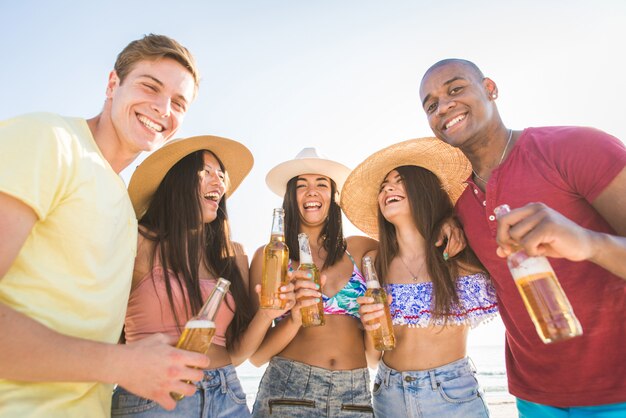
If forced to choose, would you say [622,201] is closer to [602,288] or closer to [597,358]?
[602,288]

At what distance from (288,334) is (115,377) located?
86.0 inches

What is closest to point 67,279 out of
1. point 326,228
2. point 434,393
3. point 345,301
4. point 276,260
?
point 276,260

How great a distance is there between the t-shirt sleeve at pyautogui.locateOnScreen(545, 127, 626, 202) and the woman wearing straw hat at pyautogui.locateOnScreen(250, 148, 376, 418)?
1973 millimetres

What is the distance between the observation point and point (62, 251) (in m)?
1.89

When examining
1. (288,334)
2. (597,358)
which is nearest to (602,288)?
(597,358)

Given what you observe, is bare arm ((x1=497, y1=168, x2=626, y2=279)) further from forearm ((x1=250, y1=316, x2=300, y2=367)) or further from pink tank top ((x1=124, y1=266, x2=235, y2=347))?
forearm ((x1=250, y1=316, x2=300, y2=367))

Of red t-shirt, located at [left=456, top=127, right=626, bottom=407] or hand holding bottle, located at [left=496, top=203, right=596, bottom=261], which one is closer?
hand holding bottle, located at [left=496, top=203, right=596, bottom=261]

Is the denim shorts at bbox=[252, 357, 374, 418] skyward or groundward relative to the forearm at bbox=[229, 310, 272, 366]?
groundward

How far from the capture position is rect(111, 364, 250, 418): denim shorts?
2512 millimetres

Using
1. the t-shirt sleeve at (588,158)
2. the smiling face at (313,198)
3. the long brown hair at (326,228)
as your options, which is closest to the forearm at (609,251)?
the t-shirt sleeve at (588,158)

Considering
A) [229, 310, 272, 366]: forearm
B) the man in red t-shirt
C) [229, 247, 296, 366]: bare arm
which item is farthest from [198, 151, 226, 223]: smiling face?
the man in red t-shirt

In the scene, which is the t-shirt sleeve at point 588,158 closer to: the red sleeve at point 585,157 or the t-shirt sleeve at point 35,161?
the red sleeve at point 585,157

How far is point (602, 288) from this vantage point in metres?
2.62

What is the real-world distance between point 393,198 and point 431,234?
581 mm
